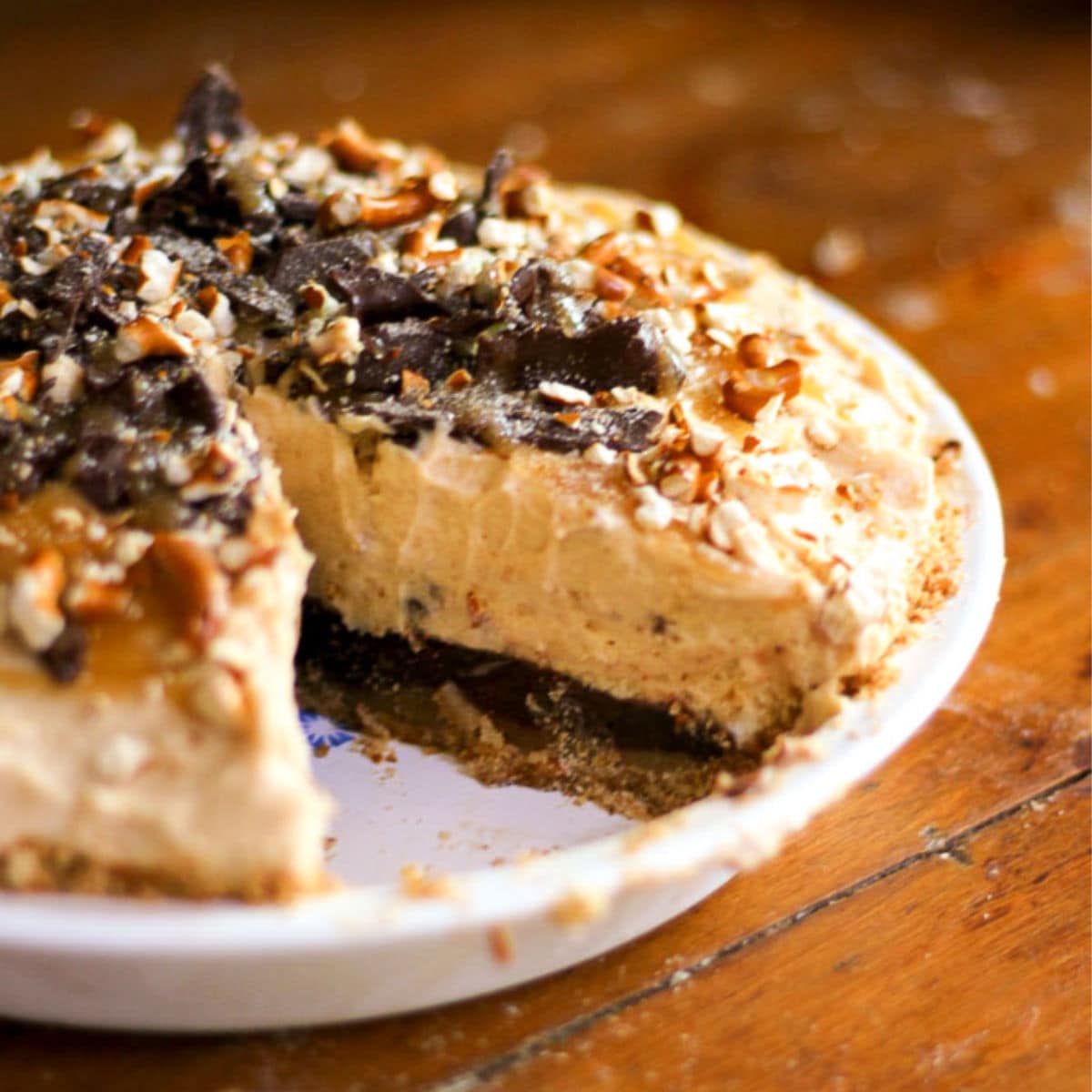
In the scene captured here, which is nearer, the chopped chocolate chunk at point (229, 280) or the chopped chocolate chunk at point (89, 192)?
the chopped chocolate chunk at point (229, 280)

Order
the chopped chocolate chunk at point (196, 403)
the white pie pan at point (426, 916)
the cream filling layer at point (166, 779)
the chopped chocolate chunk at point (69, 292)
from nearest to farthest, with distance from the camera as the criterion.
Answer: the white pie pan at point (426, 916), the cream filling layer at point (166, 779), the chopped chocolate chunk at point (196, 403), the chopped chocolate chunk at point (69, 292)

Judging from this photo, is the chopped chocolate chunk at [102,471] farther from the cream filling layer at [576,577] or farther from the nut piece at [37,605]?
the cream filling layer at [576,577]

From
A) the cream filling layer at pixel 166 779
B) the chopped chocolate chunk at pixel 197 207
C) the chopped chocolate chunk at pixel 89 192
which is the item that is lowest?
the cream filling layer at pixel 166 779

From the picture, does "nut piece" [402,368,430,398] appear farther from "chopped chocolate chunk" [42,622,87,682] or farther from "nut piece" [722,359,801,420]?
"chopped chocolate chunk" [42,622,87,682]

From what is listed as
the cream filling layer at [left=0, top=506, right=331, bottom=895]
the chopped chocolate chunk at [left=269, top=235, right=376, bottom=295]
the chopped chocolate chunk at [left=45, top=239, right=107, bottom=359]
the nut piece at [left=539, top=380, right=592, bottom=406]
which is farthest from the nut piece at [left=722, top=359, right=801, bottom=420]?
the chopped chocolate chunk at [left=45, top=239, right=107, bottom=359]

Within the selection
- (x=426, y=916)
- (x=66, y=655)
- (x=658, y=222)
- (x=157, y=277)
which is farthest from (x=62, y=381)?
(x=658, y=222)

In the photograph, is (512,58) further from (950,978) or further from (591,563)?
(950,978)

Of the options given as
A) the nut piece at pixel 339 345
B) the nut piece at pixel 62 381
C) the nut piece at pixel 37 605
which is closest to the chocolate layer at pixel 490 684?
the nut piece at pixel 339 345

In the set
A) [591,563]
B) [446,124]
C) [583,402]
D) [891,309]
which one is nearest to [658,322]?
[583,402]

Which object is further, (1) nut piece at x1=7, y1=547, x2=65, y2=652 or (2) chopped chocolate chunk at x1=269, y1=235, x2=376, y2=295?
(2) chopped chocolate chunk at x1=269, y1=235, x2=376, y2=295
